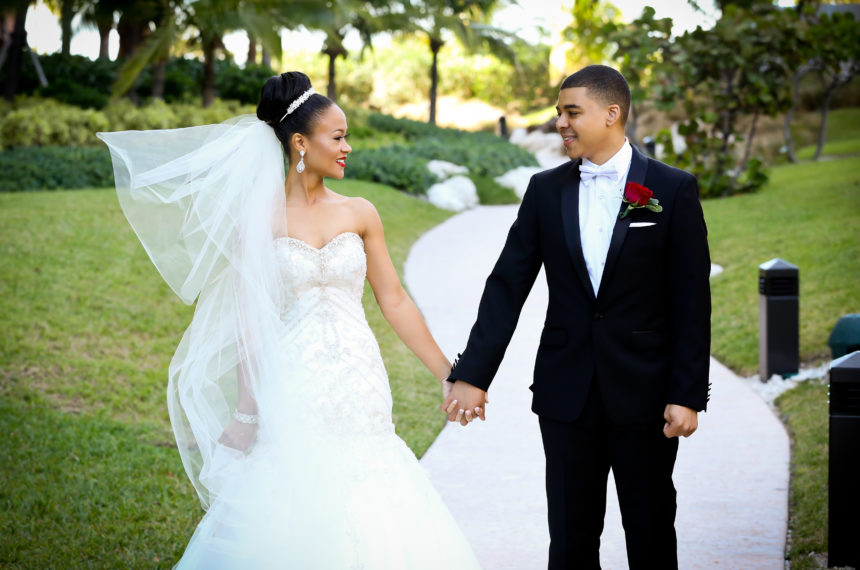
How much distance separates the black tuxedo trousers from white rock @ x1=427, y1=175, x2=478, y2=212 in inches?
638

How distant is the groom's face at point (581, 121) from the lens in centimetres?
324

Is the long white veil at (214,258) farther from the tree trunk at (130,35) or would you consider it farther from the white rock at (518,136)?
the white rock at (518,136)

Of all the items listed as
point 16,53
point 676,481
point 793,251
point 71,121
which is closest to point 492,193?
point 71,121

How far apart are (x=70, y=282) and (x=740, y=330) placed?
6.86 m

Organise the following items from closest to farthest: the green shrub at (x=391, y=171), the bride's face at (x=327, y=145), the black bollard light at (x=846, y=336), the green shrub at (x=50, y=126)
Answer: the bride's face at (x=327, y=145) → the black bollard light at (x=846, y=336) → the green shrub at (x=50, y=126) → the green shrub at (x=391, y=171)

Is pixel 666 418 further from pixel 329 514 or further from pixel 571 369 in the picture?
pixel 329 514

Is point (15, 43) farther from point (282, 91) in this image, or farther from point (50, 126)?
point (282, 91)

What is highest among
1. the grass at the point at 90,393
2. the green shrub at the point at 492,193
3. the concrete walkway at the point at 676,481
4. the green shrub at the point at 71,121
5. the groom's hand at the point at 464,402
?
the green shrub at the point at 71,121

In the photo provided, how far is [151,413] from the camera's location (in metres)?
7.26

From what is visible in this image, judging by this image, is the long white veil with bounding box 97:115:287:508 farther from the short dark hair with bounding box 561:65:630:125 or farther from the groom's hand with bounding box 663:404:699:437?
the groom's hand with bounding box 663:404:699:437

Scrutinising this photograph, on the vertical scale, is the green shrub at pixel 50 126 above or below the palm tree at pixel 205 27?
below

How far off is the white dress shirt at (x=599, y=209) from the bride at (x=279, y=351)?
78cm

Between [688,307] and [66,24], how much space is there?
85.2ft

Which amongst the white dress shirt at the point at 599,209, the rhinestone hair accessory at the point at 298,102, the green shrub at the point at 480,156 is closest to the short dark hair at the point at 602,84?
the white dress shirt at the point at 599,209
